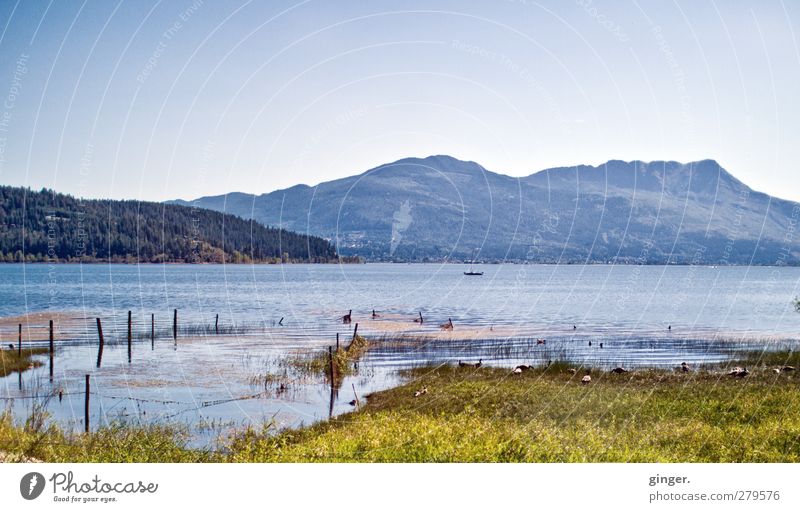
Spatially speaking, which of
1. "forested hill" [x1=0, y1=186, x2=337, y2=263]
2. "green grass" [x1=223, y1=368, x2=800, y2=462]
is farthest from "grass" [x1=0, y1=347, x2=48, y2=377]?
"forested hill" [x1=0, y1=186, x2=337, y2=263]

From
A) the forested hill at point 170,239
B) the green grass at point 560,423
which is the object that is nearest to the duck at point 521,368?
the green grass at point 560,423

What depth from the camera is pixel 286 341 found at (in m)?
50.7

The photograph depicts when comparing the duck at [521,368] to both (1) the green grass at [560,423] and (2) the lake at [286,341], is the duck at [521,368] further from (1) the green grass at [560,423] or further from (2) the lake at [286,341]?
(2) the lake at [286,341]

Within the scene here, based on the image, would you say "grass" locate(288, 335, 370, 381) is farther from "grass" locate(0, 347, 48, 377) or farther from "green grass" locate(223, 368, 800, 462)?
"grass" locate(0, 347, 48, 377)

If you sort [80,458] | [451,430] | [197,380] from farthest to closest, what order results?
[197,380], [451,430], [80,458]

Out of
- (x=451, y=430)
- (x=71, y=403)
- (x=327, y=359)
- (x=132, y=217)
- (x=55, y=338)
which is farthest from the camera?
→ (x=132, y=217)

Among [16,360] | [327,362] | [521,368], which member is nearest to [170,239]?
[16,360]

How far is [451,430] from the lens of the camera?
14.5 m

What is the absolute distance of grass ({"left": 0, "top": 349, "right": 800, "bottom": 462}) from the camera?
12.6 meters

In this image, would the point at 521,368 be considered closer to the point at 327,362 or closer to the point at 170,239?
the point at 327,362

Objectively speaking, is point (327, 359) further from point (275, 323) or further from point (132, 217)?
point (132, 217)
